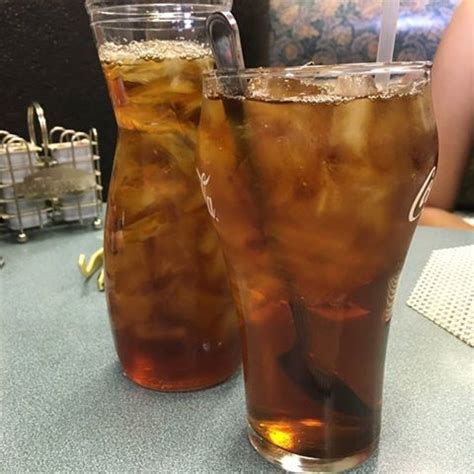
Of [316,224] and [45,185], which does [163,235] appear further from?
[45,185]

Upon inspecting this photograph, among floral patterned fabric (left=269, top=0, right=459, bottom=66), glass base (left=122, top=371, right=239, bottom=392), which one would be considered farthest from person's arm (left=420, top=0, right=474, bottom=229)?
glass base (left=122, top=371, right=239, bottom=392)

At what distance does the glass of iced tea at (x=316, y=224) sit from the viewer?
1.30 feet

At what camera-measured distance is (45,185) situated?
42.9 inches

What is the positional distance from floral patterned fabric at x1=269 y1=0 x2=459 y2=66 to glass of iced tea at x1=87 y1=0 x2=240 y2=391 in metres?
1.78

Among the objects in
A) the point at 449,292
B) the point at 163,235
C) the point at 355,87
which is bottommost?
the point at 449,292

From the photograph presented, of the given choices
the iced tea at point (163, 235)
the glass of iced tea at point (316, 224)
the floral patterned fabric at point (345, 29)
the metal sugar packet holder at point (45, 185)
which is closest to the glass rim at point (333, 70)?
the glass of iced tea at point (316, 224)

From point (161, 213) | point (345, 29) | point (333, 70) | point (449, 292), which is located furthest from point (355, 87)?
point (345, 29)

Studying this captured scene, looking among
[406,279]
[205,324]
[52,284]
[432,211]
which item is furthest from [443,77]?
[205,324]

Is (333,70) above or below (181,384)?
above

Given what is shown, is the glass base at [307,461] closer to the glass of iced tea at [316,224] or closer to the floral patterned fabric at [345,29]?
the glass of iced tea at [316,224]

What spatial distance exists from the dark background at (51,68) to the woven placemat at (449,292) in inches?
43.4

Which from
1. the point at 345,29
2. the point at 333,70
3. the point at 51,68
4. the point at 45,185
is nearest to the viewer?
the point at 333,70

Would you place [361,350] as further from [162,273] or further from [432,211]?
[432,211]

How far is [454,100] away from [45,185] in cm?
116
